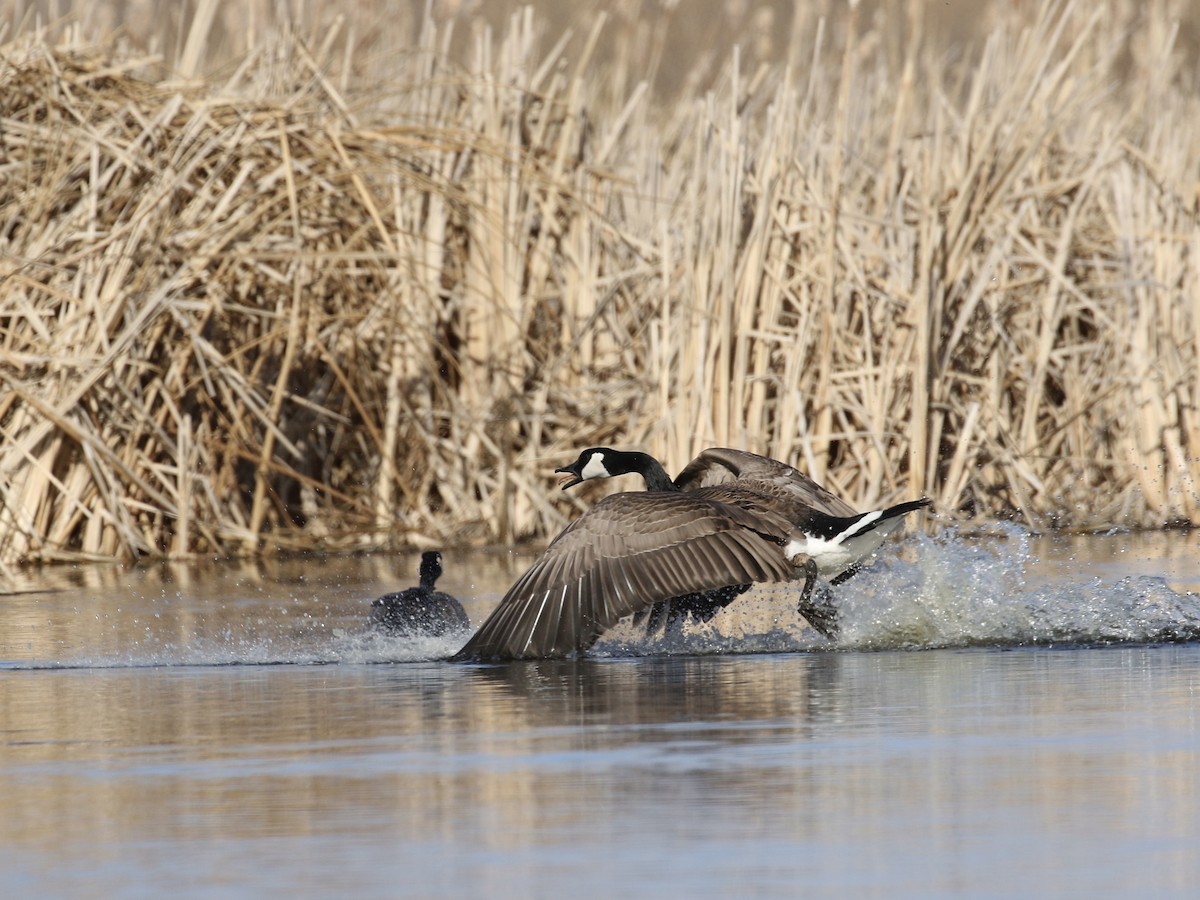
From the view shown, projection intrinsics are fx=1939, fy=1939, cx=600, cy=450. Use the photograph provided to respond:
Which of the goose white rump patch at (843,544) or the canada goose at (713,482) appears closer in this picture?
the goose white rump patch at (843,544)

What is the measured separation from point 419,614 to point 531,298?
4.70 meters

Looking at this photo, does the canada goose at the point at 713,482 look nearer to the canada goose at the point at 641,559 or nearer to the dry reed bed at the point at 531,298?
the canada goose at the point at 641,559

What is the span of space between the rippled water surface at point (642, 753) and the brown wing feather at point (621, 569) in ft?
0.48

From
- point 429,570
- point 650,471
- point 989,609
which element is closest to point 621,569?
point 650,471

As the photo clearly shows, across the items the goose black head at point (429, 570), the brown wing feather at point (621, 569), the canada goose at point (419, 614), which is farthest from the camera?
the goose black head at point (429, 570)

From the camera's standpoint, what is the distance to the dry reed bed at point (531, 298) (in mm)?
10492

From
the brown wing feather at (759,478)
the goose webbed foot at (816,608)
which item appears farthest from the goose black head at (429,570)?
the goose webbed foot at (816,608)

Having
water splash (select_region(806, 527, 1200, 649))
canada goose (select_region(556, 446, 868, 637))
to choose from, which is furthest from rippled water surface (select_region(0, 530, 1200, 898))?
canada goose (select_region(556, 446, 868, 637))

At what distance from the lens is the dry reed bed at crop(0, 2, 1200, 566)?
10.5m

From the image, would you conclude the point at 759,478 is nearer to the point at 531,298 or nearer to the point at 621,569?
the point at 621,569

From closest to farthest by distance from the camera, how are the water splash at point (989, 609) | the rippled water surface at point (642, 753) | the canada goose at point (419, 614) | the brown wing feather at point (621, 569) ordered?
1. the rippled water surface at point (642, 753)
2. the brown wing feather at point (621, 569)
3. the water splash at point (989, 609)
4. the canada goose at point (419, 614)

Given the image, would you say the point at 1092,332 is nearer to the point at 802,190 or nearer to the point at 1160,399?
the point at 1160,399

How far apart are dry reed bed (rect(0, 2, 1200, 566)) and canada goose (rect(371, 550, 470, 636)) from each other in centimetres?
336

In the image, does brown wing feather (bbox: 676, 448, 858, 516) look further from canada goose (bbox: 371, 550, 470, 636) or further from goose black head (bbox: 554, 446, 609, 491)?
canada goose (bbox: 371, 550, 470, 636)
